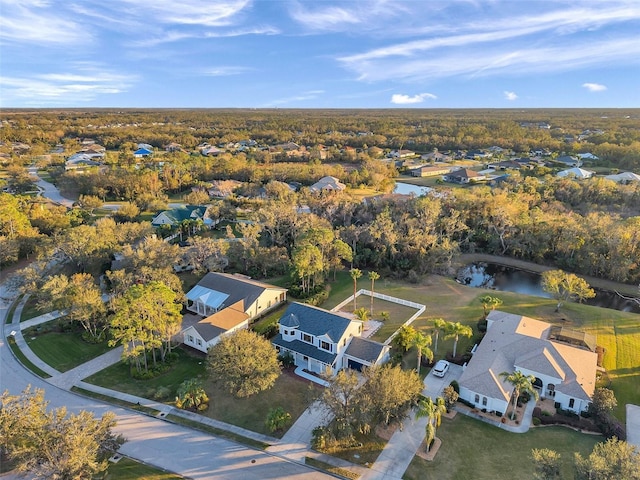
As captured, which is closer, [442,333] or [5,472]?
[5,472]

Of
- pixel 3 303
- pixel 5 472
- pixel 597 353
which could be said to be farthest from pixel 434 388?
pixel 3 303

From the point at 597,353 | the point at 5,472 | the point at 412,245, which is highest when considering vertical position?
the point at 412,245

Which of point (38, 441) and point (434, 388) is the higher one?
point (38, 441)

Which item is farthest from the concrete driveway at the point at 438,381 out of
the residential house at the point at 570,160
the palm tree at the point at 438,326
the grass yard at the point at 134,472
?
the residential house at the point at 570,160

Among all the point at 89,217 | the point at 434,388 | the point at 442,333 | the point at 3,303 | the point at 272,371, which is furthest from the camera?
the point at 89,217

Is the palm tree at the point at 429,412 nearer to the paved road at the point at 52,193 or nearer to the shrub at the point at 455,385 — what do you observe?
the shrub at the point at 455,385

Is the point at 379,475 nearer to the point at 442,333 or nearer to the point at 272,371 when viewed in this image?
the point at 272,371
